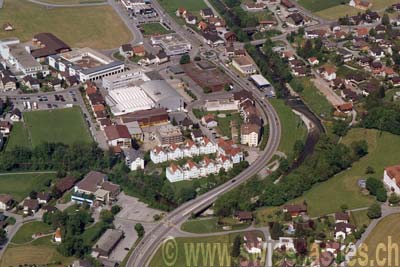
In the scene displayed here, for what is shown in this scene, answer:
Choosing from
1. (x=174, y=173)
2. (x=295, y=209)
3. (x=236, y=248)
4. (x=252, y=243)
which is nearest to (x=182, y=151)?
(x=174, y=173)

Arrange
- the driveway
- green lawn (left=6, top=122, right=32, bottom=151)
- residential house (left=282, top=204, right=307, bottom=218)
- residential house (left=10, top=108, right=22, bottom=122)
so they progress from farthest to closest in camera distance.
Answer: residential house (left=10, top=108, right=22, bottom=122)
green lawn (left=6, top=122, right=32, bottom=151)
the driveway
residential house (left=282, top=204, right=307, bottom=218)

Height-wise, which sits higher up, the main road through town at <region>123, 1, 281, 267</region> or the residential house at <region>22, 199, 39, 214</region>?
the residential house at <region>22, 199, 39, 214</region>

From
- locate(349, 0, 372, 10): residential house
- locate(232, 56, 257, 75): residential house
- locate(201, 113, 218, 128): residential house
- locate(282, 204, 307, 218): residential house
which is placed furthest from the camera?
locate(349, 0, 372, 10): residential house

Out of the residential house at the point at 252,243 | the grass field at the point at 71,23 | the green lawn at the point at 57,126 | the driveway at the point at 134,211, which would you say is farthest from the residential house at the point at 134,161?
the grass field at the point at 71,23

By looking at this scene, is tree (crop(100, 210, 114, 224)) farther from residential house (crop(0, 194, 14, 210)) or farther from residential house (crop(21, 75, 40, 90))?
residential house (crop(21, 75, 40, 90))

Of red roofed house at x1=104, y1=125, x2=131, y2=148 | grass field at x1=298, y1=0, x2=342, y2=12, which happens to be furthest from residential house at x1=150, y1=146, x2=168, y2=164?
grass field at x1=298, y1=0, x2=342, y2=12

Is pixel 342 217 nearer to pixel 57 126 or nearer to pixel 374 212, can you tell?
pixel 374 212
